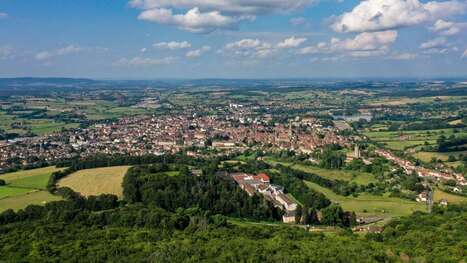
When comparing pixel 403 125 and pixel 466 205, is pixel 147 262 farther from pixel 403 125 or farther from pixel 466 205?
pixel 403 125

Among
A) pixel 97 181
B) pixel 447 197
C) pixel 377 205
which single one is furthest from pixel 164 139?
pixel 447 197

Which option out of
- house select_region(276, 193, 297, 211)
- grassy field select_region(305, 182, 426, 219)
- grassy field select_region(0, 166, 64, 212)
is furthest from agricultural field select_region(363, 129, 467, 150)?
grassy field select_region(0, 166, 64, 212)

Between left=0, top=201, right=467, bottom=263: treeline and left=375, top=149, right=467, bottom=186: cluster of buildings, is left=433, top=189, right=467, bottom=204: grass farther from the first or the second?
left=0, top=201, right=467, bottom=263: treeline

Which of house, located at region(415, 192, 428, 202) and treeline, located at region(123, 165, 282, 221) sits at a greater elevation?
treeline, located at region(123, 165, 282, 221)

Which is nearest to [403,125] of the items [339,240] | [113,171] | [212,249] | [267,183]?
[267,183]

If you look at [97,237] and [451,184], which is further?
[451,184]

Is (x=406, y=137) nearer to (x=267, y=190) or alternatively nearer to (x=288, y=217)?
(x=267, y=190)

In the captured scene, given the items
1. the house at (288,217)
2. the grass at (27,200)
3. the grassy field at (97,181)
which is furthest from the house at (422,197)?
the grass at (27,200)
